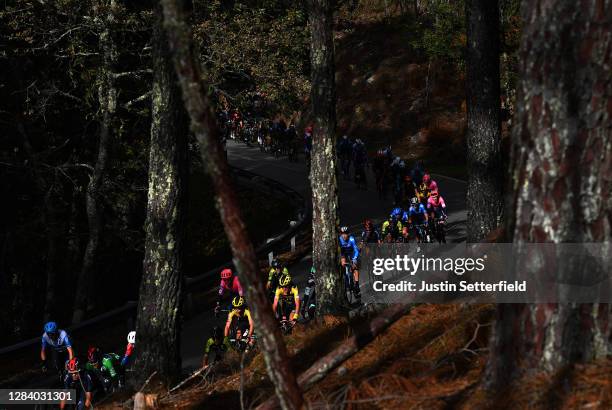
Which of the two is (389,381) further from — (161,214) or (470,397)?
(161,214)

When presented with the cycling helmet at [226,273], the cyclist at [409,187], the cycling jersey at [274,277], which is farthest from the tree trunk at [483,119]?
the cyclist at [409,187]

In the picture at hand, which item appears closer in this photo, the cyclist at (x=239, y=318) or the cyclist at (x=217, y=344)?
the cyclist at (x=217, y=344)

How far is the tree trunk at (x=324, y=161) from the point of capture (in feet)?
38.8

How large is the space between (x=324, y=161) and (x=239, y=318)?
11.5 feet

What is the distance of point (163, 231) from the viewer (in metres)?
8.71

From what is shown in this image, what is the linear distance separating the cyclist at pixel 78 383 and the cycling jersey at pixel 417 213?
10.1 meters

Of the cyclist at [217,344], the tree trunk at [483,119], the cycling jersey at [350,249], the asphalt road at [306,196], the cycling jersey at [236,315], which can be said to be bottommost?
Answer: the asphalt road at [306,196]

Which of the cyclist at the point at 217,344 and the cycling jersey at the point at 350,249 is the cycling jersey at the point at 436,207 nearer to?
the cycling jersey at the point at 350,249

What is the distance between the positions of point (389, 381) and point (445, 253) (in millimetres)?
15850

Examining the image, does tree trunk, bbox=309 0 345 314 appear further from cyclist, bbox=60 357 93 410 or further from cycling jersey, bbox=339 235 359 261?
cycling jersey, bbox=339 235 359 261

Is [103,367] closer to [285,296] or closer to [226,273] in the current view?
[226,273]

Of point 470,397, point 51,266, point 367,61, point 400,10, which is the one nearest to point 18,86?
point 51,266

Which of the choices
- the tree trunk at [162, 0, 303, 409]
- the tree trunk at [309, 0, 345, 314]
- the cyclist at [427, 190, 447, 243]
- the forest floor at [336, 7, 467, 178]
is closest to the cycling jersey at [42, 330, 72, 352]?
the tree trunk at [309, 0, 345, 314]

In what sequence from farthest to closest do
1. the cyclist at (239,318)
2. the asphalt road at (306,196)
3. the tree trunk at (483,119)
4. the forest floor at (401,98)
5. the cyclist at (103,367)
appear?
1. the forest floor at (401,98)
2. the asphalt road at (306,196)
3. the cyclist at (239,318)
4. the cyclist at (103,367)
5. the tree trunk at (483,119)
